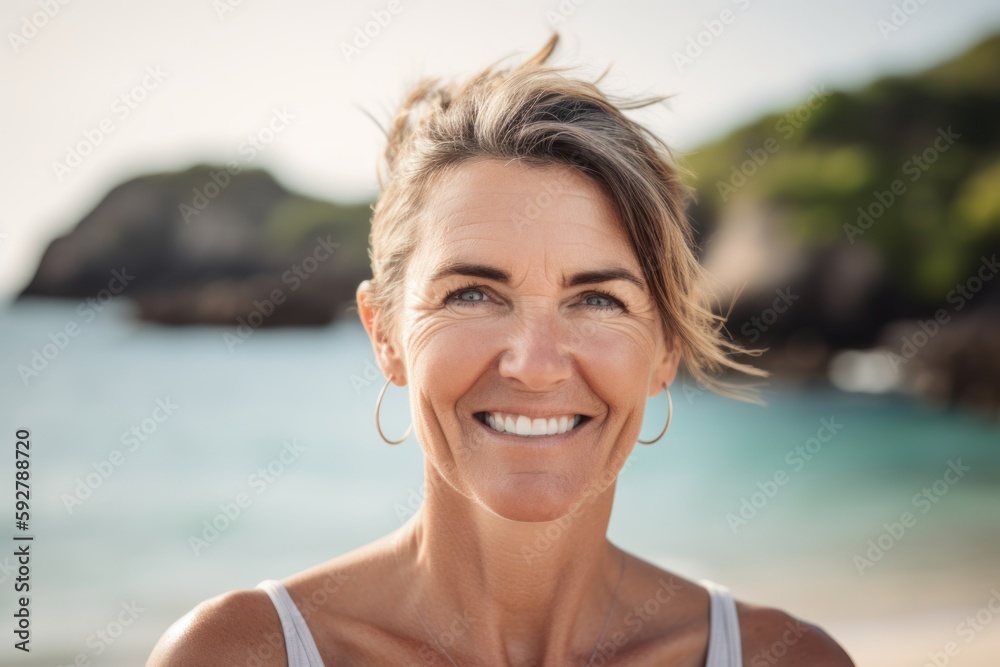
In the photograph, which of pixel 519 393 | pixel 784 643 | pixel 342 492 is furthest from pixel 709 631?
pixel 342 492

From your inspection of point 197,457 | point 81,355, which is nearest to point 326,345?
point 81,355

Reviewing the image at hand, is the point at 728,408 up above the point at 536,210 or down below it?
below

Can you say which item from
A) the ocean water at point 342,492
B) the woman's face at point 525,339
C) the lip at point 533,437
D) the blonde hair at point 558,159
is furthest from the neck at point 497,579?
the ocean water at point 342,492

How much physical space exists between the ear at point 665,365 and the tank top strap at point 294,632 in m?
1.12

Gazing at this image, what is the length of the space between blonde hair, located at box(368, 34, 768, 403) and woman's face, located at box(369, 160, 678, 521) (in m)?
0.06

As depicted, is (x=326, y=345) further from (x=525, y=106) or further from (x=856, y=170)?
(x=525, y=106)

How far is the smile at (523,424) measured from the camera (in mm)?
2246

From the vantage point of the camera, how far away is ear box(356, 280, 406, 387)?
2.60m

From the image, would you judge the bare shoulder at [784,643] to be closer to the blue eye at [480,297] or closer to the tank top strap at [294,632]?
the blue eye at [480,297]

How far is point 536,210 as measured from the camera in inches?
89.4

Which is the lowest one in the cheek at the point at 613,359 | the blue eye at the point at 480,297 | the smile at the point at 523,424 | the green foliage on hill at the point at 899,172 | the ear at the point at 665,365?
the green foliage on hill at the point at 899,172

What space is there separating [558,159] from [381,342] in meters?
0.77

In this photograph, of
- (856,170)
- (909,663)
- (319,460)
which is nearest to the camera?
(909,663)

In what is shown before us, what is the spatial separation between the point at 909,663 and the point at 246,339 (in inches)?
1166
